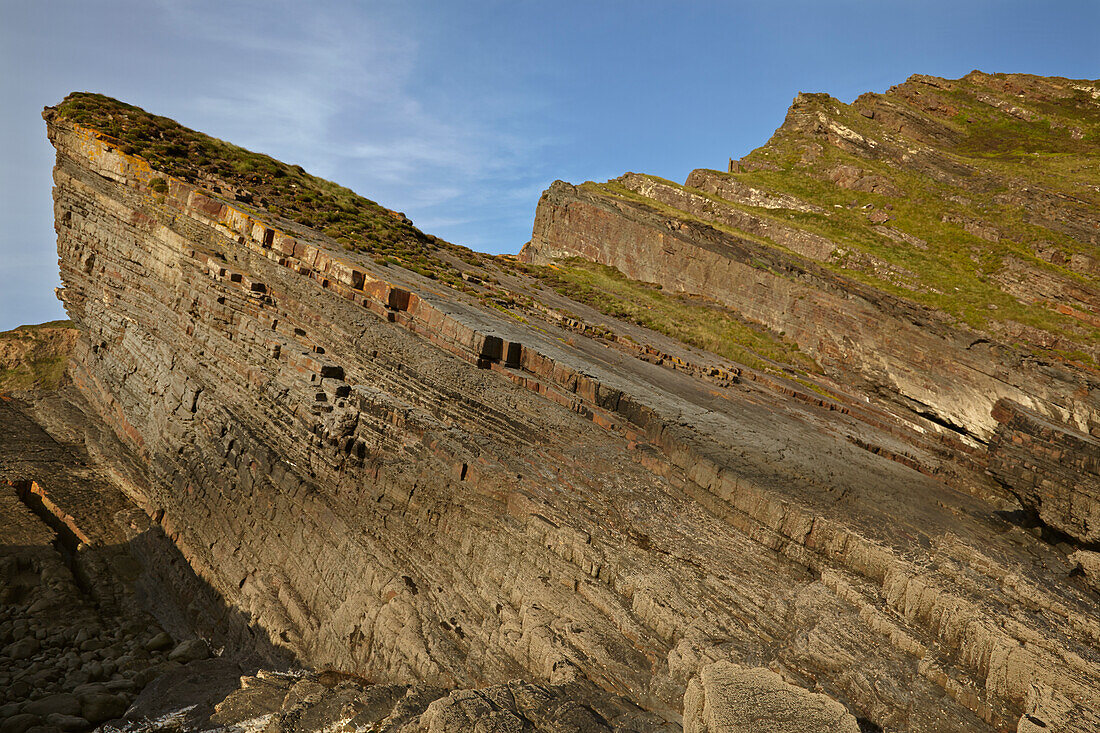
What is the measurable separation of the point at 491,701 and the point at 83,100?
2863cm

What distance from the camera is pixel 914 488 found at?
1271 cm

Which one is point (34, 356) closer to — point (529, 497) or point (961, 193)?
point (529, 497)

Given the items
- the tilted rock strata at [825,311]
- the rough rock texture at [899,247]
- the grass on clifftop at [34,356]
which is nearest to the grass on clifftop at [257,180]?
the tilted rock strata at [825,311]

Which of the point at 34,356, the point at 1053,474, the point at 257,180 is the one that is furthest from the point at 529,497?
the point at 34,356

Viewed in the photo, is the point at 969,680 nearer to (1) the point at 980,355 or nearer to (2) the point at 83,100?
(1) the point at 980,355

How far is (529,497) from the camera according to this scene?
11102 millimetres

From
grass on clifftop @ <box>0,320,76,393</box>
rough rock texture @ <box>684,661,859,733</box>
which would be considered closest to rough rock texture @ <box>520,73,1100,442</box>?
rough rock texture @ <box>684,661,859,733</box>

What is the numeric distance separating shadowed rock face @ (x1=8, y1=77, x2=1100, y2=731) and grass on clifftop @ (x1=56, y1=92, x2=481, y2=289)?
4.39 feet

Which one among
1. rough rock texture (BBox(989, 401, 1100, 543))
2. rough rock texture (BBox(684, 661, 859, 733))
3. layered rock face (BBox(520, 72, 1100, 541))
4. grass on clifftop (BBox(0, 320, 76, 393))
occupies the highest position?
layered rock face (BBox(520, 72, 1100, 541))

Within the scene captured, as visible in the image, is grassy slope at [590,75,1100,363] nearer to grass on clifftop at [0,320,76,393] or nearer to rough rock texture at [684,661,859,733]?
rough rock texture at [684,661,859,733]

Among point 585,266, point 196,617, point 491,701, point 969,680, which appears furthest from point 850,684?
point 585,266

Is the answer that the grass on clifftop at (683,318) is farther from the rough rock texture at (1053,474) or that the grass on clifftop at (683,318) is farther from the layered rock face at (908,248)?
the rough rock texture at (1053,474)

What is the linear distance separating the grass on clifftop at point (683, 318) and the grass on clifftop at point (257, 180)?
6.20m

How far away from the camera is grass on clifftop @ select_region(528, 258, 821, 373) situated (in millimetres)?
24125
